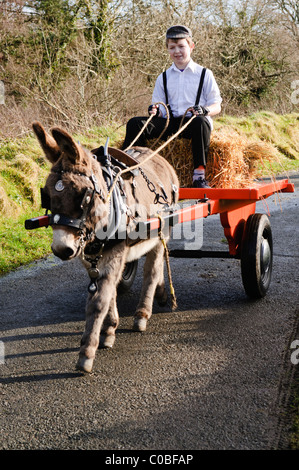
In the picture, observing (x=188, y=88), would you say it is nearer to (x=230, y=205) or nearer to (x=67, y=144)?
(x=230, y=205)

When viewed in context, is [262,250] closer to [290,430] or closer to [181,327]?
[181,327]

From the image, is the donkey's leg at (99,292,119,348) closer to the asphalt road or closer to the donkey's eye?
the asphalt road

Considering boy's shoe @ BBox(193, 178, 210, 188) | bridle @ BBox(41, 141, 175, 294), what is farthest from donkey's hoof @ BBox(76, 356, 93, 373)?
boy's shoe @ BBox(193, 178, 210, 188)

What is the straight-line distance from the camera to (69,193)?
303cm

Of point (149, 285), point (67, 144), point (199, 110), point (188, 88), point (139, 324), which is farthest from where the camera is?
point (188, 88)

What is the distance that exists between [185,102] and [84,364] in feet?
9.78

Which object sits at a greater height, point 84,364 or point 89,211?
point 89,211

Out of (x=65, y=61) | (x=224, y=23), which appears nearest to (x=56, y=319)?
(x=65, y=61)

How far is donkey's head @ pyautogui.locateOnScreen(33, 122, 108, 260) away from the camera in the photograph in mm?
3008

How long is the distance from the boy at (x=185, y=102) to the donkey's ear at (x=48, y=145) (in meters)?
1.93

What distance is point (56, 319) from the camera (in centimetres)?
448

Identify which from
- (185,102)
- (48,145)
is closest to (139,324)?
(48,145)

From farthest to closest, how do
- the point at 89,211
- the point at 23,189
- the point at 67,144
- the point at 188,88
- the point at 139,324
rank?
the point at 23,189, the point at 188,88, the point at 139,324, the point at 89,211, the point at 67,144

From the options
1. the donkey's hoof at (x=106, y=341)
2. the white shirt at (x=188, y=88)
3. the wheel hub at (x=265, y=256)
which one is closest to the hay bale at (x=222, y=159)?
the white shirt at (x=188, y=88)
